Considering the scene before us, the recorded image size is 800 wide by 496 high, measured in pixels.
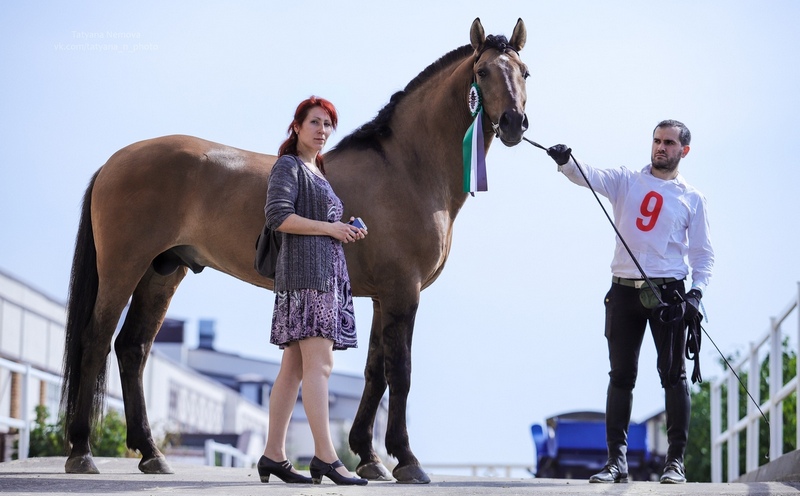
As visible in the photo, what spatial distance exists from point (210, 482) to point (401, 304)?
1454 mm

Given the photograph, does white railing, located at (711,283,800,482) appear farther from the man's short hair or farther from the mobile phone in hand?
the mobile phone in hand

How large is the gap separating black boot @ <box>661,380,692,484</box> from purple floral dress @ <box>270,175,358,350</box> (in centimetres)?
222

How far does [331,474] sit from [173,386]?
36.9m

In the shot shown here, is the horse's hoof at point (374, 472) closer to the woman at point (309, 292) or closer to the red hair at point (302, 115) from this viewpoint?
the woman at point (309, 292)

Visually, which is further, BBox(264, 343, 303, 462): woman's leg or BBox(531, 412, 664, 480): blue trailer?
BBox(531, 412, 664, 480): blue trailer

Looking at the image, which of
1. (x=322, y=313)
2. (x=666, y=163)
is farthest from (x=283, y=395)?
(x=666, y=163)

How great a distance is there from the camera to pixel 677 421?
→ 7.19 metres

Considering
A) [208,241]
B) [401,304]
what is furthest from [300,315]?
[208,241]

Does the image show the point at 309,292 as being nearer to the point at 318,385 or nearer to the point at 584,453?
the point at 318,385

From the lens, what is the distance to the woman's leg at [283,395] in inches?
238

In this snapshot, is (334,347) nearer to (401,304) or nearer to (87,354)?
(401,304)

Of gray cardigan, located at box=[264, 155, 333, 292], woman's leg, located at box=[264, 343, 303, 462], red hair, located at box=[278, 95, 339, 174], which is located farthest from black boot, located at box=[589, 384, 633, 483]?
red hair, located at box=[278, 95, 339, 174]

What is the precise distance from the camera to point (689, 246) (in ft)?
23.6

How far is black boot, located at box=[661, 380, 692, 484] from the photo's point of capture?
7.16m
